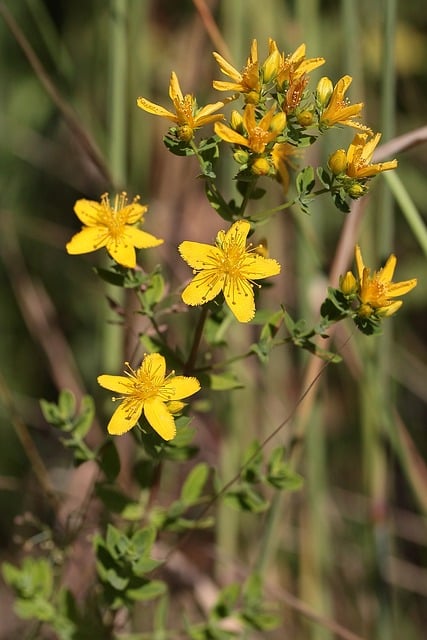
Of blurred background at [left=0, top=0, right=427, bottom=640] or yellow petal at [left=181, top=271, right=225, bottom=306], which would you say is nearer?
yellow petal at [left=181, top=271, right=225, bottom=306]

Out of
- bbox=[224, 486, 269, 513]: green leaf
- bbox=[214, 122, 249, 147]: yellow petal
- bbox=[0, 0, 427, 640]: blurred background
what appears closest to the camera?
bbox=[214, 122, 249, 147]: yellow petal

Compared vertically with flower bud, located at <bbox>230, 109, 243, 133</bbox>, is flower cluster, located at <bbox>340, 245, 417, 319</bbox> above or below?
below

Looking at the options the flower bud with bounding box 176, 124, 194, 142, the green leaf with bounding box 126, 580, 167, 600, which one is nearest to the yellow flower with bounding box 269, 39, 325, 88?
the flower bud with bounding box 176, 124, 194, 142

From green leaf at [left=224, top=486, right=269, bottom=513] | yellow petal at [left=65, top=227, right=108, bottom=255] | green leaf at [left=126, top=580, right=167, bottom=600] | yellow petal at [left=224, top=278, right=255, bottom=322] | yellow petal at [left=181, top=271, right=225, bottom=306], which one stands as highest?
yellow petal at [left=65, top=227, right=108, bottom=255]

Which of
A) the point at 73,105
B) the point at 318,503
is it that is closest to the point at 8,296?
the point at 73,105

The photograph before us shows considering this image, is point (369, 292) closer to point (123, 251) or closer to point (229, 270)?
point (229, 270)

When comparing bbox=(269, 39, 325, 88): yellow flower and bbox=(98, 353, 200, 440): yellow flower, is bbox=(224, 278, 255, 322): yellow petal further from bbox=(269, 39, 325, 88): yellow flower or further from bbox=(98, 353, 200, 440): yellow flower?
bbox=(269, 39, 325, 88): yellow flower

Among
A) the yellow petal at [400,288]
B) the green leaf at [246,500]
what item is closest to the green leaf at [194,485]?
the green leaf at [246,500]
